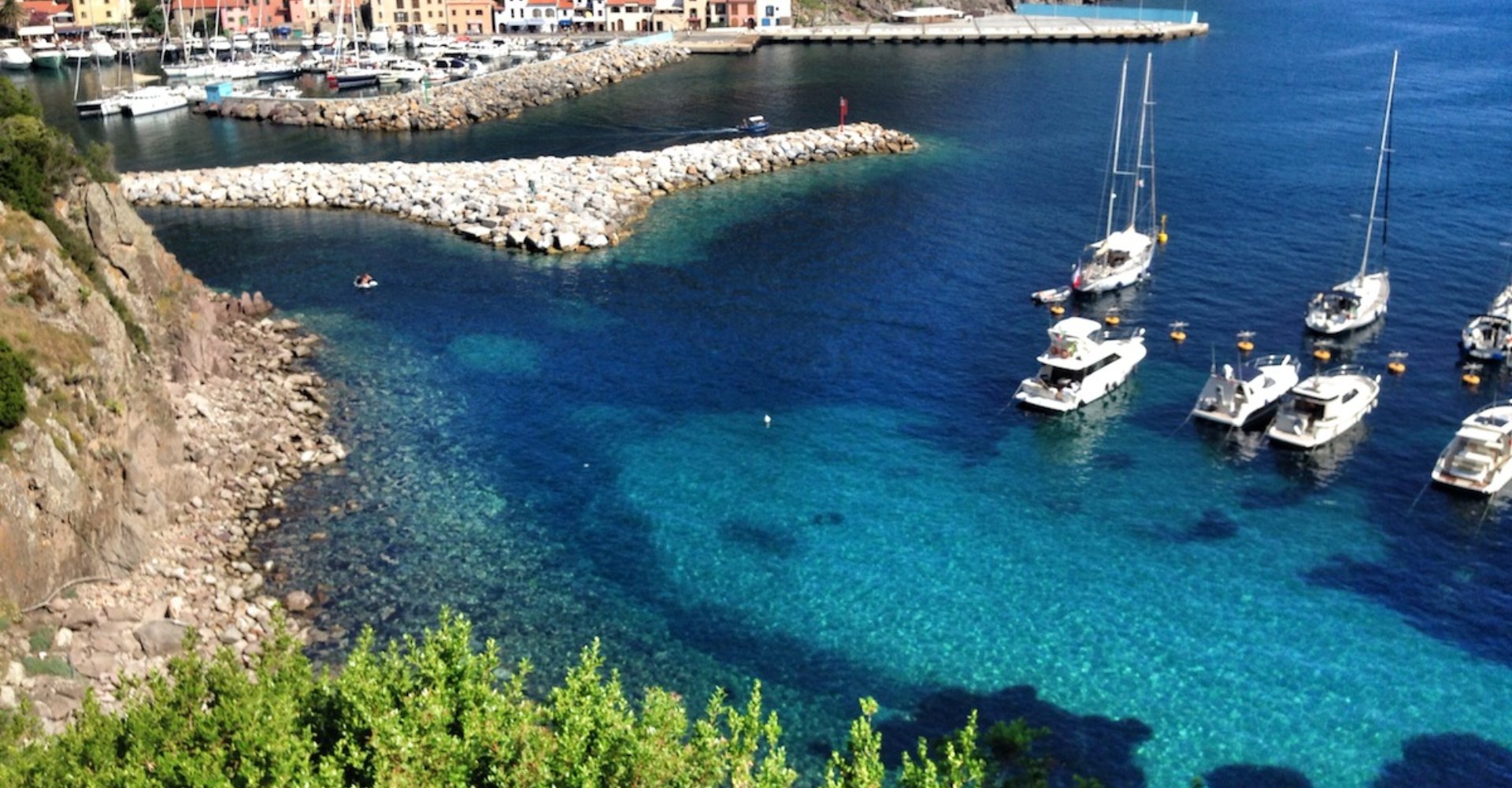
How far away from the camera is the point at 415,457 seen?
51.7 m

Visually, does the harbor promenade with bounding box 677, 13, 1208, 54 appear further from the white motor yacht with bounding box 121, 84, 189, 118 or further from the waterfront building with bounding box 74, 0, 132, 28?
the waterfront building with bounding box 74, 0, 132, 28

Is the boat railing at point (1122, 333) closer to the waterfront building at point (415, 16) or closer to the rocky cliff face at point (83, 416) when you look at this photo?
the rocky cliff face at point (83, 416)

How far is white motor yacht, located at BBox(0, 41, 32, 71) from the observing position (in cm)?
16862

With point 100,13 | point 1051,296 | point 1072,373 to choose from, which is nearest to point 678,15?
point 100,13

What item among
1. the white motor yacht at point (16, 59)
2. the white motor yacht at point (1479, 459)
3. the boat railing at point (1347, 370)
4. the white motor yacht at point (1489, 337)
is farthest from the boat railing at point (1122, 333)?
the white motor yacht at point (16, 59)

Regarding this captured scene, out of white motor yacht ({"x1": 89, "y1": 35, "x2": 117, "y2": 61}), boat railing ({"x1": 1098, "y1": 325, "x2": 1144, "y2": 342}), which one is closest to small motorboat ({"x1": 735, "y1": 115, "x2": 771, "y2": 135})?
boat railing ({"x1": 1098, "y1": 325, "x2": 1144, "y2": 342})

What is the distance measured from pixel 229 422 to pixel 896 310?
122 ft

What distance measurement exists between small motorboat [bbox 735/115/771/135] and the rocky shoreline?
61250 millimetres

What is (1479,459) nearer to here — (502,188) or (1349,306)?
(1349,306)

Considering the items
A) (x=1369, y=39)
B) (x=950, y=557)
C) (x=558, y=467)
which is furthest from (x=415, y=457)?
(x=1369, y=39)

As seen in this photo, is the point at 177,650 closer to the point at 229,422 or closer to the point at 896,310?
the point at 229,422

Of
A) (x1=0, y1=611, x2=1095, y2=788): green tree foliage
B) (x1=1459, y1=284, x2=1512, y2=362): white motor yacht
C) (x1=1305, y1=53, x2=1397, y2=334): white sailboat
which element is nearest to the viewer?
(x1=0, y1=611, x2=1095, y2=788): green tree foliage

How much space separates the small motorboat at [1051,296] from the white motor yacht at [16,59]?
531 feet

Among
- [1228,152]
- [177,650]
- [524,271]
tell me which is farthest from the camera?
[1228,152]
